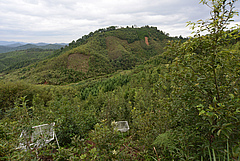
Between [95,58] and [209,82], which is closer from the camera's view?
[209,82]

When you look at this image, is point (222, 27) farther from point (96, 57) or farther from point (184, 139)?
point (96, 57)

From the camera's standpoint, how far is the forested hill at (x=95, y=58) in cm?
5547

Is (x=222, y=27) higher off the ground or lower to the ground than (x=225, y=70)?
higher

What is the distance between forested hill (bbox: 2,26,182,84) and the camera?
55.5 m

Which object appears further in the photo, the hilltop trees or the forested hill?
the forested hill

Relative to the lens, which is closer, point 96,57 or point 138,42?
point 96,57

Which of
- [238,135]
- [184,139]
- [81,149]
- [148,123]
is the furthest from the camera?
[148,123]

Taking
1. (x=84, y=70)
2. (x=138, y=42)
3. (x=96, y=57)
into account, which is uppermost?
(x=138, y=42)

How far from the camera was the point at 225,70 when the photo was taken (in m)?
2.01

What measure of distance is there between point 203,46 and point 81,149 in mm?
2801

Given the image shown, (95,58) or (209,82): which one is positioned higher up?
(209,82)

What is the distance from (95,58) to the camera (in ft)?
213

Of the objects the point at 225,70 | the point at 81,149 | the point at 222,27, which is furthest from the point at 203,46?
the point at 81,149

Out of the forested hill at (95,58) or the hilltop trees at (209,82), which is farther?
the forested hill at (95,58)
